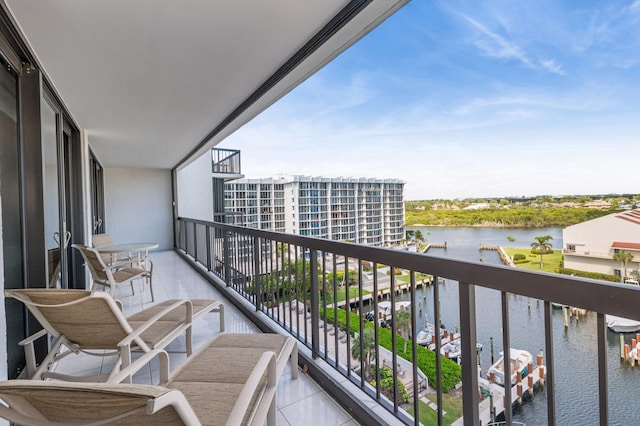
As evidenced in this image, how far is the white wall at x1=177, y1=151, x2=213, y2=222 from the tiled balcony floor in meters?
4.31

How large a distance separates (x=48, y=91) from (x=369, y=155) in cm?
948

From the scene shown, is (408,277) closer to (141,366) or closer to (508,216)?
(508,216)

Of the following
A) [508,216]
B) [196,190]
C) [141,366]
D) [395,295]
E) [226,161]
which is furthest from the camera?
[226,161]

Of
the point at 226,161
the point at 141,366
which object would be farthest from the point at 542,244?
the point at 226,161

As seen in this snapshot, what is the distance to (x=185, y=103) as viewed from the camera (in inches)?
140

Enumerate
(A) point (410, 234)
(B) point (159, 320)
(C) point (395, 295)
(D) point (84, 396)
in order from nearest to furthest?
(D) point (84, 396), (C) point (395, 295), (A) point (410, 234), (B) point (159, 320)

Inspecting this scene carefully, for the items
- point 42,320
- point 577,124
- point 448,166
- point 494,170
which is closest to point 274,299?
point 42,320

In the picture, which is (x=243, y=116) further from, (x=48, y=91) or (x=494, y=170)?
(x=494, y=170)

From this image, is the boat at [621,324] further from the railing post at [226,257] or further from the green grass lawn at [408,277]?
the railing post at [226,257]

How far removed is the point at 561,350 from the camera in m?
1.00

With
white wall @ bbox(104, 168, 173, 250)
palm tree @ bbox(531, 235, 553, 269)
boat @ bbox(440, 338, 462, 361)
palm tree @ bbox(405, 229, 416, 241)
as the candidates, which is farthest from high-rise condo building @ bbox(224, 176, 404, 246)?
white wall @ bbox(104, 168, 173, 250)

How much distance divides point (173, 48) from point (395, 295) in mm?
2290

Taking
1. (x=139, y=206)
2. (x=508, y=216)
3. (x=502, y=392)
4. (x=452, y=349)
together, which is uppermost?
(x=139, y=206)

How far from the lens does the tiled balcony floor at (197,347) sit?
1.81 m
